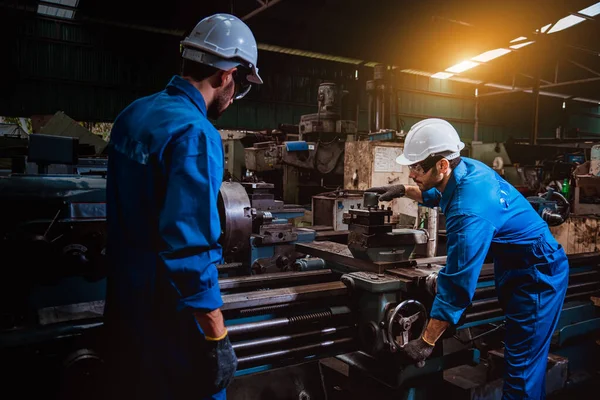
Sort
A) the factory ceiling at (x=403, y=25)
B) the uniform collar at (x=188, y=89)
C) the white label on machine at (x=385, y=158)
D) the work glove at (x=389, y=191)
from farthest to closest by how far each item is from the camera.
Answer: the factory ceiling at (x=403, y=25) → the white label on machine at (x=385, y=158) → the work glove at (x=389, y=191) → the uniform collar at (x=188, y=89)

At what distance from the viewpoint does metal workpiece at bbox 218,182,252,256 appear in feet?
5.18

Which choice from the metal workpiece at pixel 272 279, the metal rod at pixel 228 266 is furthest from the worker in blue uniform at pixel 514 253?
the metal rod at pixel 228 266

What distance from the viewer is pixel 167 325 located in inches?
39.0

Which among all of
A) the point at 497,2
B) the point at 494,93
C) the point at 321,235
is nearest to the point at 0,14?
the point at 321,235

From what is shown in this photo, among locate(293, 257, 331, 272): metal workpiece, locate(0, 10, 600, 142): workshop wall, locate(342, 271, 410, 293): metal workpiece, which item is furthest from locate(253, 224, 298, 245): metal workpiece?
locate(0, 10, 600, 142): workshop wall

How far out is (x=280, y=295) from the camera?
4.90 feet

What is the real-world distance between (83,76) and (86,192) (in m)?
7.84

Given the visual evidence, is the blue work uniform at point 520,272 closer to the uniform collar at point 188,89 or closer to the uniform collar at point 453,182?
the uniform collar at point 453,182

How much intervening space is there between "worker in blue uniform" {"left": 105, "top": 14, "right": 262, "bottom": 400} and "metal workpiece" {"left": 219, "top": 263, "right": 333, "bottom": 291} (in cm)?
60

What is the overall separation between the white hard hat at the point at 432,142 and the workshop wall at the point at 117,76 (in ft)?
24.4

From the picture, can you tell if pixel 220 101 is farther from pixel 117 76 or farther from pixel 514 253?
pixel 117 76

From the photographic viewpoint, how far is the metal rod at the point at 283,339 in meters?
1.35

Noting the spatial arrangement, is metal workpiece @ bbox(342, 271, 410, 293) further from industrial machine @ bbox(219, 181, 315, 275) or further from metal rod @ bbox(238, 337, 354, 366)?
industrial machine @ bbox(219, 181, 315, 275)

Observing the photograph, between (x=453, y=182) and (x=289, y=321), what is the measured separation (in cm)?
80
